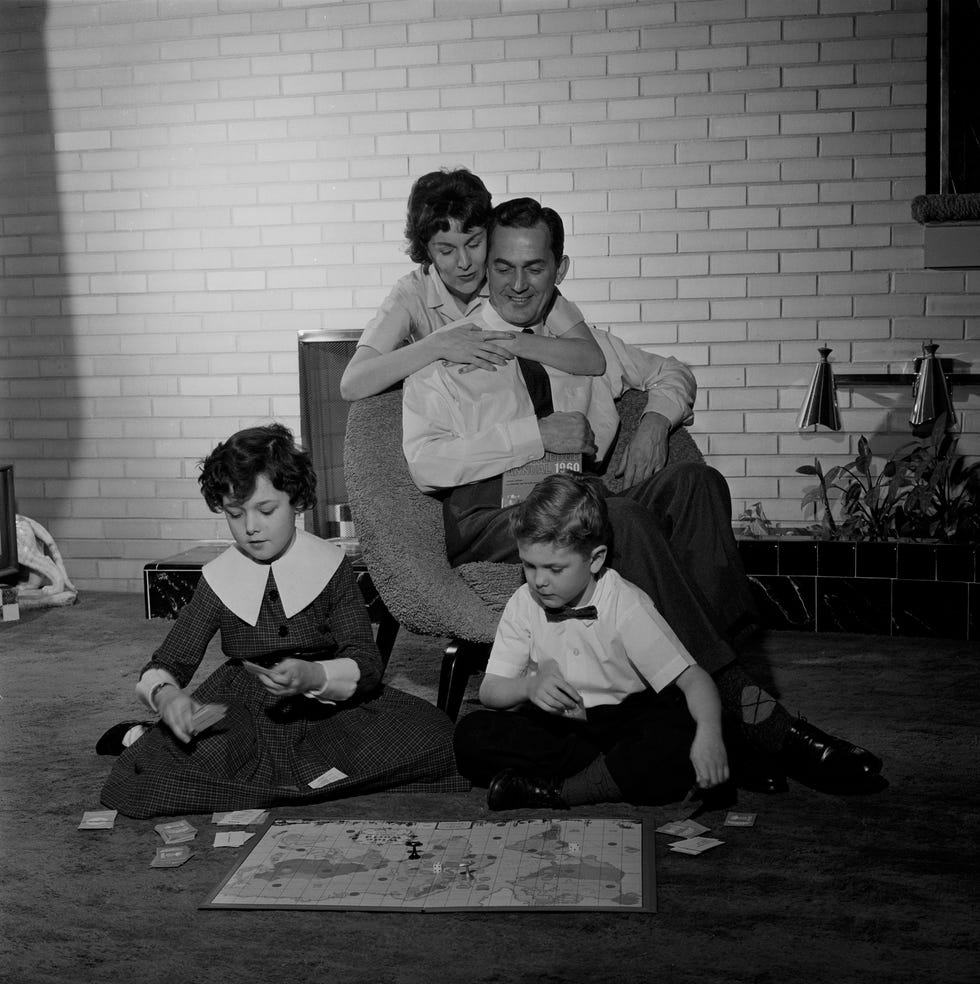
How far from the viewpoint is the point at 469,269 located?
11.5 ft

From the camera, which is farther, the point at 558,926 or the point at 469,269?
the point at 469,269

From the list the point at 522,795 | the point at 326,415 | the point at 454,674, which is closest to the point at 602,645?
the point at 522,795

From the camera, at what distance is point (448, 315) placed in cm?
362

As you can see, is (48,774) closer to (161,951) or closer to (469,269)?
(161,951)

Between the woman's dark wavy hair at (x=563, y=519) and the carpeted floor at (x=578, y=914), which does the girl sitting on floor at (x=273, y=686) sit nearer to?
the carpeted floor at (x=578, y=914)

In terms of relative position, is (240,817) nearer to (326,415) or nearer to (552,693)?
(552,693)

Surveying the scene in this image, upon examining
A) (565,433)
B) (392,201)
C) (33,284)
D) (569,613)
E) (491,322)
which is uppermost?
(392,201)

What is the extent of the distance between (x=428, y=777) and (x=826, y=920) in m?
0.95

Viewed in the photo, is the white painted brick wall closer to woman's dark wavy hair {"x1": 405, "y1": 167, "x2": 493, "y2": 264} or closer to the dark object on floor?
the dark object on floor

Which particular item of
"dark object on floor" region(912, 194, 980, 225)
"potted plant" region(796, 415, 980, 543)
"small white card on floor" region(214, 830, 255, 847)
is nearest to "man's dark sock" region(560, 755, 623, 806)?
"small white card on floor" region(214, 830, 255, 847)

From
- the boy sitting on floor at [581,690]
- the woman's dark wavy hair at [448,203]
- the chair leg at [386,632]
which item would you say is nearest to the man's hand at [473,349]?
the woman's dark wavy hair at [448,203]

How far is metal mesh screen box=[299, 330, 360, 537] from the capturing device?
5.14 meters

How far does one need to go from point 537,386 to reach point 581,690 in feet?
2.90

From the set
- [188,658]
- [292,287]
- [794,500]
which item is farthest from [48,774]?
[794,500]
